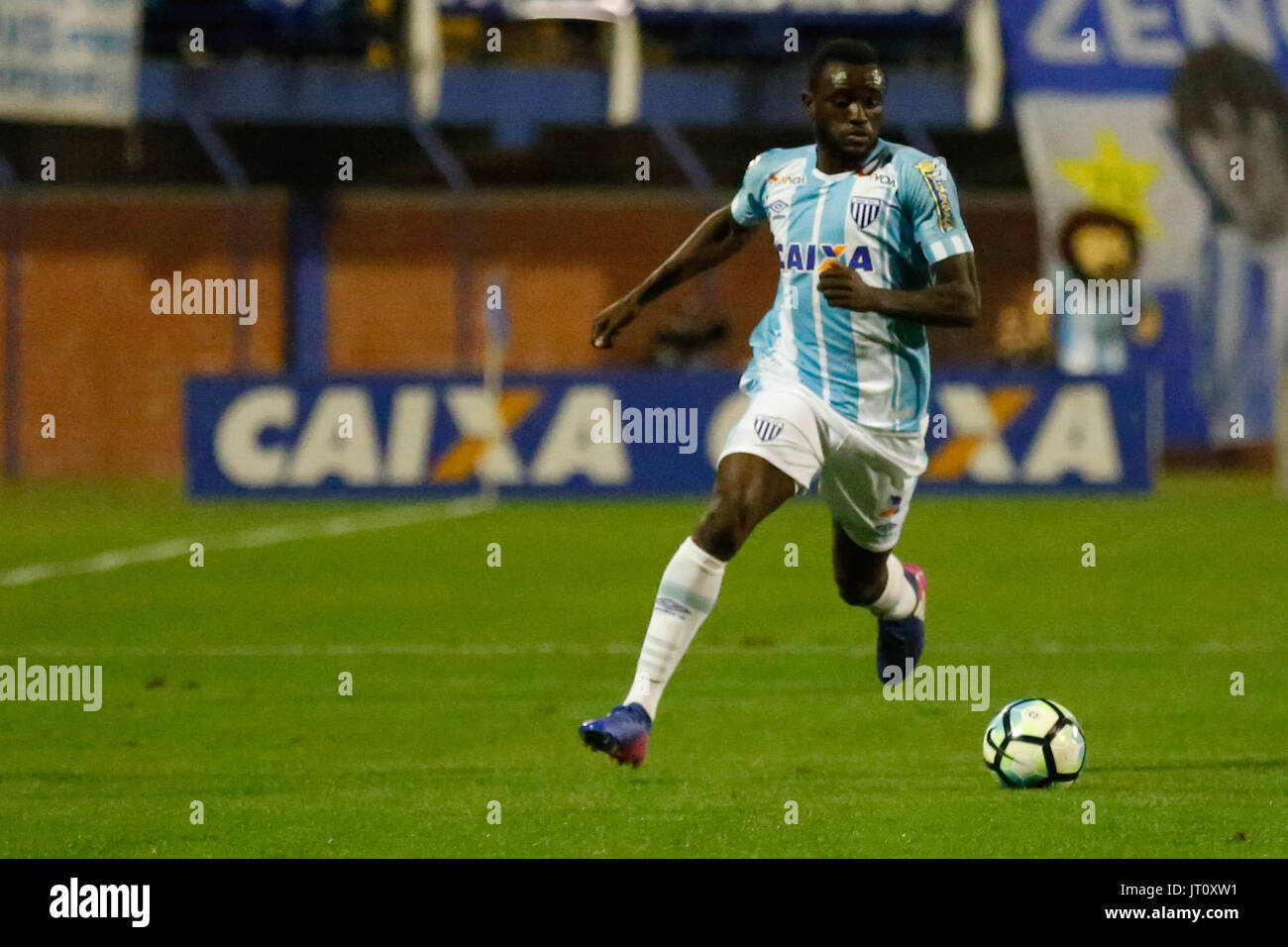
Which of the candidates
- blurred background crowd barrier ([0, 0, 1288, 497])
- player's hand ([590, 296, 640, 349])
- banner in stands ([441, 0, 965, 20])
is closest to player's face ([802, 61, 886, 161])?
player's hand ([590, 296, 640, 349])

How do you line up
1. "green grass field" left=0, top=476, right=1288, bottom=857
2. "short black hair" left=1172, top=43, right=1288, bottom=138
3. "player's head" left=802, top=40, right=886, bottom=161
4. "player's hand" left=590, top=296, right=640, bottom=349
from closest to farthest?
"green grass field" left=0, top=476, right=1288, bottom=857
"player's head" left=802, top=40, right=886, bottom=161
"player's hand" left=590, top=296, right=640, bottom=349
"short black hair" left=1172, top=43, right=1288, bottom=138

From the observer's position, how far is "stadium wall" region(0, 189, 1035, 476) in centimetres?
3534

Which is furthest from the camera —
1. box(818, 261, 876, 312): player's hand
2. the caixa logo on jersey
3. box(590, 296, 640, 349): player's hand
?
the caixa logo on jersey

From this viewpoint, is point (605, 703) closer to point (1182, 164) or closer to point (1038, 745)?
point (1038, 745)

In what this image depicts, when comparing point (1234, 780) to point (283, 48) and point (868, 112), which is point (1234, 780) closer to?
point (868, 112)

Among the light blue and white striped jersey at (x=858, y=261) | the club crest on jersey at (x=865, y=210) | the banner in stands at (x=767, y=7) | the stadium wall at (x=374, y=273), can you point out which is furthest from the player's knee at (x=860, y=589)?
the stadium wall at (x=374, y=273)

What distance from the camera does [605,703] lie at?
998 cm

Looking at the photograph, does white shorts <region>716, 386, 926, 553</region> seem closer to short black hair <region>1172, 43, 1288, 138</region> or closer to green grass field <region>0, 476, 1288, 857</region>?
green grass field <region>0, 476, 1288, 857</region>

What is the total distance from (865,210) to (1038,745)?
6.23 feet

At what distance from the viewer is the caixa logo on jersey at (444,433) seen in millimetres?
23734

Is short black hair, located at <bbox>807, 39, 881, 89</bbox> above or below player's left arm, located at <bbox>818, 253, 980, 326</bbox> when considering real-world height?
above

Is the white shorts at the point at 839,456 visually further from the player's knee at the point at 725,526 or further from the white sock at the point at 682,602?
the white sock at the point at 682,602

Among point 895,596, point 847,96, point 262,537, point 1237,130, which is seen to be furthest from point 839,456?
point 1237,130

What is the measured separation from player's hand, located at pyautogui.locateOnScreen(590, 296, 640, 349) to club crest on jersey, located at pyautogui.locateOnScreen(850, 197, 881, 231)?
897 millimetres
